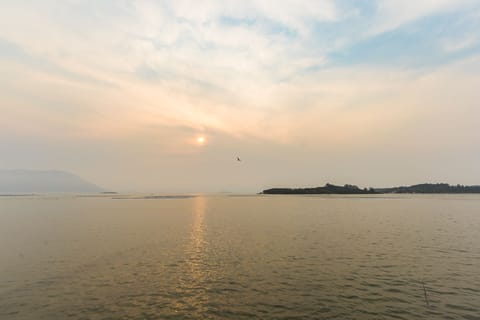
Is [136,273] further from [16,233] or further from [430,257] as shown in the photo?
[16,233]

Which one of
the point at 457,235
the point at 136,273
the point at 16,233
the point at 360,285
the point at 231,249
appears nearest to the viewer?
the point at 360,285

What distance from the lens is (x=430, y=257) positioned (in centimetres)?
3875

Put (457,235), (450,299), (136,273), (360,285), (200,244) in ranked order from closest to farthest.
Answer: (450,299), (360,285), (136,273), (200,244), (457,235)

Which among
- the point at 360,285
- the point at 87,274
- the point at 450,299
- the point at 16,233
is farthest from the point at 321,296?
the point at 16,233

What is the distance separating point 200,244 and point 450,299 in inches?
1392

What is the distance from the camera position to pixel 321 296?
25.1 m

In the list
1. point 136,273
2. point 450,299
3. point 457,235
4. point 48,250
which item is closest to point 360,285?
point 450,299

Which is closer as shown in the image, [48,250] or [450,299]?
[450,299]

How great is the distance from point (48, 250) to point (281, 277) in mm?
37660

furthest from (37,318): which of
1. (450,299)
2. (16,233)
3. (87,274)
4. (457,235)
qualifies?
(457,235)

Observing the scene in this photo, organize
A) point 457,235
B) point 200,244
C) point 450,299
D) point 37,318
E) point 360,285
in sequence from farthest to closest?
point 457,235 < point 200,244 < point 360,285 < point 450,299 < point 37,318

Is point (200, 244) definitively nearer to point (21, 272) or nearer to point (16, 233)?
point (21, 272)

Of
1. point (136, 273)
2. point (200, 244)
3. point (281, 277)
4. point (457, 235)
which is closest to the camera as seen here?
point (281, 277)

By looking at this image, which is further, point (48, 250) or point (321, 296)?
point (48, 250)
